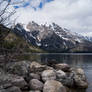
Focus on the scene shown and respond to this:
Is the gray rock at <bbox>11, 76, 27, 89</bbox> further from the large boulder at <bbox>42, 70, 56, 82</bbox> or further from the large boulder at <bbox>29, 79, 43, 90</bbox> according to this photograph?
the large boulder at <bbox>42, 70, 56, 82</bbox>

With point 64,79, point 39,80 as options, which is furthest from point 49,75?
point 64,79

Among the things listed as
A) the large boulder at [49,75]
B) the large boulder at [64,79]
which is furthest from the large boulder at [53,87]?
the large boulder at [64,79]

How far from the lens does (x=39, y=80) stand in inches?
818

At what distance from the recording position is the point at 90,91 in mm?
20969

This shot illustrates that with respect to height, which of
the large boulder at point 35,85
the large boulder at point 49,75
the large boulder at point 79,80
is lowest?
the large boulder at point 79,80

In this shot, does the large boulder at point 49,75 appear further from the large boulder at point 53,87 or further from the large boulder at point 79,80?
the large boulder at point 79,80

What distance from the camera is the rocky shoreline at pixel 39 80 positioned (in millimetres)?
15852

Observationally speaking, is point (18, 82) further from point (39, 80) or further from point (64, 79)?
point (64, 79)

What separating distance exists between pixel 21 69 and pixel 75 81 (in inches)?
331

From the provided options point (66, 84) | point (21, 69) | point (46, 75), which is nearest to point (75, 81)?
point (66, 84)

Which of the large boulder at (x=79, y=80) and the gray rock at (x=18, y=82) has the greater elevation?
the gray rock at (x=18, y=82)

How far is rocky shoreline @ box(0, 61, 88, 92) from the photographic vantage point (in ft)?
52.0

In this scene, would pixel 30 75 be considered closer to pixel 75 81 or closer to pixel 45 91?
pixel 45 91

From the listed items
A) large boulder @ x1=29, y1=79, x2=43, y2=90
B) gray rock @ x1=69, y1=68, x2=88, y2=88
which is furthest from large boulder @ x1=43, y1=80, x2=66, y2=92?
gray rock @ x1=69, y1=68, x2=88, y2=88
